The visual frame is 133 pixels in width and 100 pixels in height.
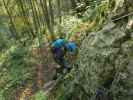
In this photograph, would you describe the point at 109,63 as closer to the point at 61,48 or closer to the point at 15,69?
the point at 61,48

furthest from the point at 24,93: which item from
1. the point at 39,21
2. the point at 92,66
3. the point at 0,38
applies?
the point at 0,38

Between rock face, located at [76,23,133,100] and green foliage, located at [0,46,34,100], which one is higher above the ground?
rock face, located at [76,23,133,100]

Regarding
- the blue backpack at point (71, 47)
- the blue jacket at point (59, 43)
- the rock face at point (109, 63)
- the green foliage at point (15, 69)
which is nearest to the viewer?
the rock face at point (109, 63)

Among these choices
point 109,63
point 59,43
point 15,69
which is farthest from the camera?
point 15,69

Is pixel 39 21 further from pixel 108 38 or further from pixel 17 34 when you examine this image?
pixel 108 38

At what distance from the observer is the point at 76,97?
23.4ft

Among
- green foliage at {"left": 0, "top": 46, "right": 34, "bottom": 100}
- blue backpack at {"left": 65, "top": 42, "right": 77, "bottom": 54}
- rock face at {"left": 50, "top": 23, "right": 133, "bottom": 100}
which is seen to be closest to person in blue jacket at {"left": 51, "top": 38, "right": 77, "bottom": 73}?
blue backpack at {"left": 65, "top": 42, "right": 77, "bottom": 54}

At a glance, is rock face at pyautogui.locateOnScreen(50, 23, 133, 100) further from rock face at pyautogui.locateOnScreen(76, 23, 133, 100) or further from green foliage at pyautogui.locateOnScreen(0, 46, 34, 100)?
green foliage at pyautogui.locateOnScreen(0, 46, 34, 100)

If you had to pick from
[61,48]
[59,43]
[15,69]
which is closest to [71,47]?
[61,48]

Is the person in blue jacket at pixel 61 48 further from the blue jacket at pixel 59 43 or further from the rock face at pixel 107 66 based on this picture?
the rock face at pixel 107 66

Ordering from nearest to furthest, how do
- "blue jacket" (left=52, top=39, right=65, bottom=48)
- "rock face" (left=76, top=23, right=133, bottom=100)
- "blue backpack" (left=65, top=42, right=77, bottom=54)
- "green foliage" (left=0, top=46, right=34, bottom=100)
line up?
"rock face" (left=76, top=23, right=133, bottom=100) < "blue jacket" (left=52, top=39, right=65, bottom=48) < "blue backpack" (left=65, top=42, right=77, bottom=54) < "green foliage" (left=0, top=46, right=34, bottom=100)

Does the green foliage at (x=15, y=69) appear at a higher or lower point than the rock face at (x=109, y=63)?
lower

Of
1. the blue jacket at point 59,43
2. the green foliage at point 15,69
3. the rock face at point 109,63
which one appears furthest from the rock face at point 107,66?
the green foliage at point 15,69

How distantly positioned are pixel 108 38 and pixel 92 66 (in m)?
0.65
